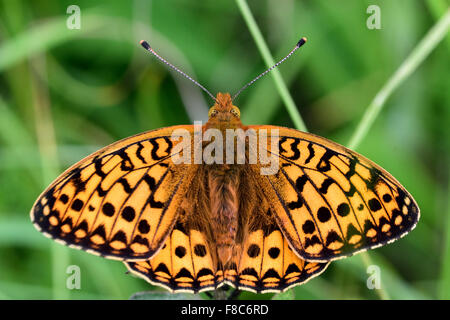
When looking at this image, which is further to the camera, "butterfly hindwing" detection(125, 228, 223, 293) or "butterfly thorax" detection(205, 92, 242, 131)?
"butterfly thorax" detection(205, 92, 242, 131)

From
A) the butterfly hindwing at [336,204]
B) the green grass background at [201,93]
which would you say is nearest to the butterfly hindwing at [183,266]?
the butterfly hindwing at [336,204]

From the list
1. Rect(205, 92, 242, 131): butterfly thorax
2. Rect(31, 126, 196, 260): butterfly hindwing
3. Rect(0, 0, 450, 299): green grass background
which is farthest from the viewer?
Rect(0, 0, 450, 299): green grass background

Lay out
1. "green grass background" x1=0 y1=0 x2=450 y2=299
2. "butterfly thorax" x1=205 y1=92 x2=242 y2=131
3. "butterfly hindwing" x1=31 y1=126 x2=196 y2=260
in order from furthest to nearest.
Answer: "green grass background" x1=0 y1=0 x2=450 y2=299, "butterfly thorax" x1=205 y1=92 x2=242 y2=131, "butterfly hindwing" x1=31 y1=126 x2=196 y2=260

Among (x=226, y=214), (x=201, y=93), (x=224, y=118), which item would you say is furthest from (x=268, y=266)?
(x=201, y=93)

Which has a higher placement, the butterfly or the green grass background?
the green grass background

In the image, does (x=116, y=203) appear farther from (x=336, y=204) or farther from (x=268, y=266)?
(x=336, y=204)

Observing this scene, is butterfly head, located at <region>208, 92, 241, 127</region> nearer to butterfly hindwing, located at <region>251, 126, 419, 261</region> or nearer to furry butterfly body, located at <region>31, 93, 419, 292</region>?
furry butterfly body, located at <region>31, 93, 419, 292</region>

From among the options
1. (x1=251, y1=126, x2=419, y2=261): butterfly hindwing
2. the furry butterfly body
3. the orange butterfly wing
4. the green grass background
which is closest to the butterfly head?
the furry butterfly body
